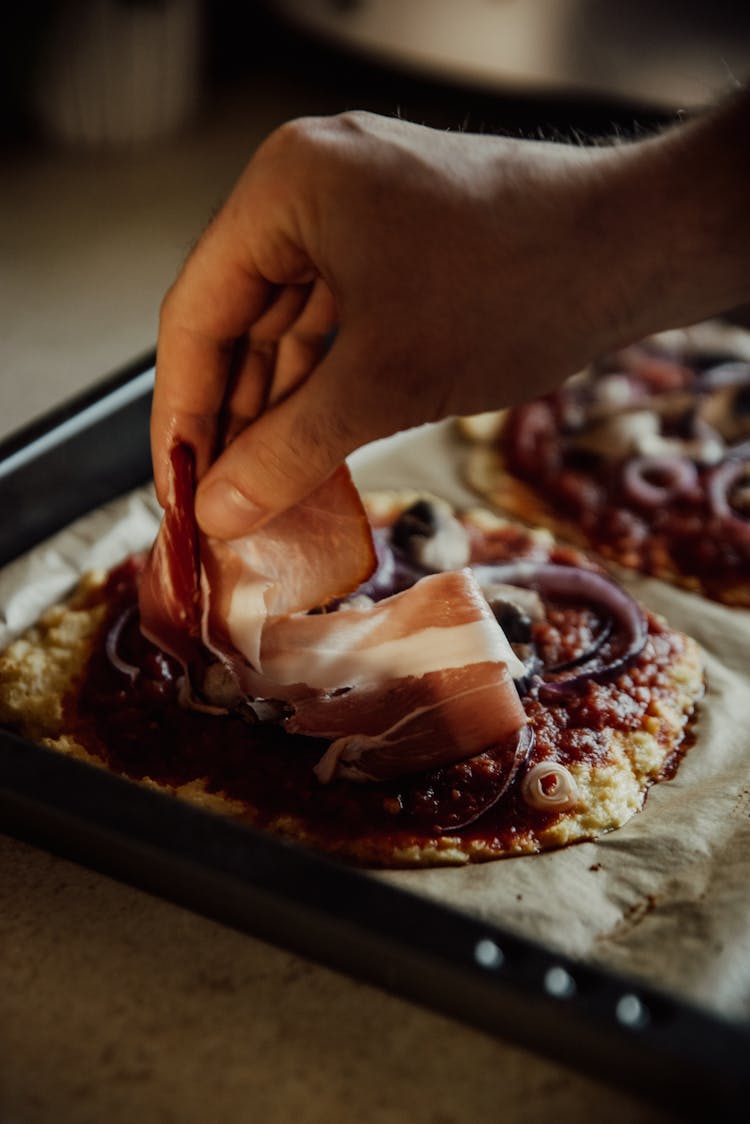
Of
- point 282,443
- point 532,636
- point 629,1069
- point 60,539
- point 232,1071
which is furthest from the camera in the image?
point 60,539

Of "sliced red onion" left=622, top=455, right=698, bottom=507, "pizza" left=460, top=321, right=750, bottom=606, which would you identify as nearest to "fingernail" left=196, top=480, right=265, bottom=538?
"pizza" left=460, top=321, right=750, bottom=606

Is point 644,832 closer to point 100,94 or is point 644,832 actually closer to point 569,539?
point 569,539

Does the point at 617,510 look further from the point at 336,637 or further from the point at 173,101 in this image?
the point at 173,101

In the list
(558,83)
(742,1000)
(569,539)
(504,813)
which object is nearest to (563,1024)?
(742,1000)

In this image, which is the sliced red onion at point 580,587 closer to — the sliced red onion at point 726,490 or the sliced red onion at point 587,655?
the sliced red onion at point 587,655

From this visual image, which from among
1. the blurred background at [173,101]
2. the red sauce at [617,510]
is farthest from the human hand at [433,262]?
the blurred background at [173,101]
